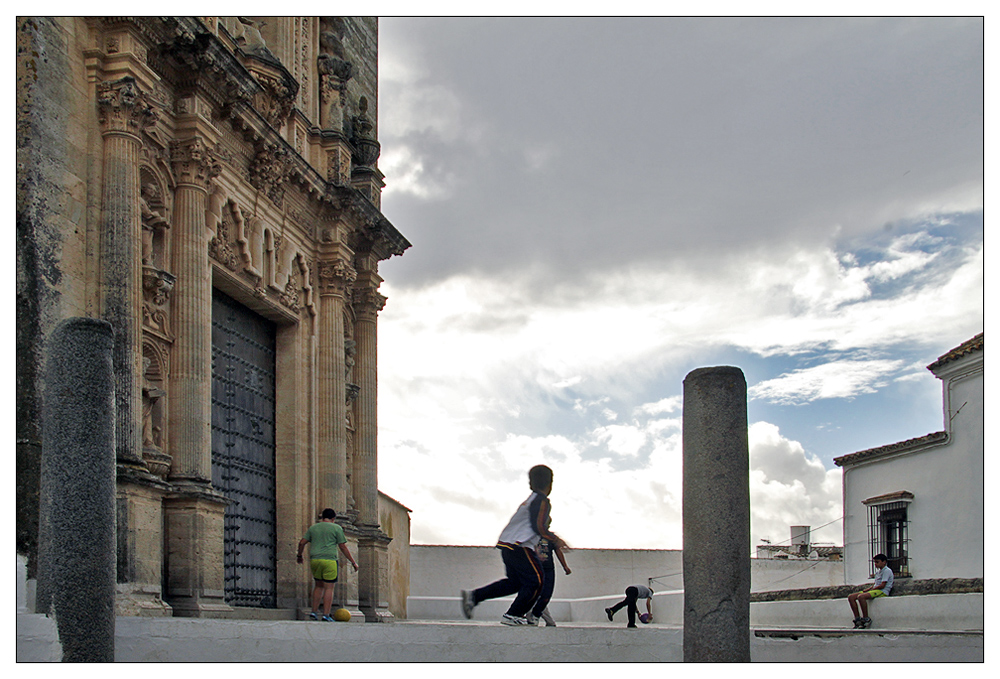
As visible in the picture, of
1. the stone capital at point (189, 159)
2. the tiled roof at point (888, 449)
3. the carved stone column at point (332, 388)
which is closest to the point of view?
the stone capital at point (189, 159)

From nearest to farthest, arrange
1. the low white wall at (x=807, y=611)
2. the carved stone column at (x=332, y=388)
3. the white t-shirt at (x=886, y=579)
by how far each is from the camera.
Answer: the low white wall at (x=807, y=611)
the white t-shirt at (x=886, y=579)
the carved stone column at (x=332, y=388)

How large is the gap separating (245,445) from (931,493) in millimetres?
12381

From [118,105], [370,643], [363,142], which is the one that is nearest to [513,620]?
→ [370,643]

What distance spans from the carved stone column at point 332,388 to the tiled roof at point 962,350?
9596 millimetres

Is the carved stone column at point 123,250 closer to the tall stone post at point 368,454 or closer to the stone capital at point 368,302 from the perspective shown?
the tall stone post at point 368,454

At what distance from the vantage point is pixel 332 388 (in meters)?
16.1

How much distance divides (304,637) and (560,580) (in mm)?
19703

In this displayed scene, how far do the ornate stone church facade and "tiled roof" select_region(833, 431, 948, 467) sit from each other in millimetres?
9690

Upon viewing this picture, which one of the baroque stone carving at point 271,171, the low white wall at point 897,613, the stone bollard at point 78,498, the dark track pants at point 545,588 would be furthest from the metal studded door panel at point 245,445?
the low white wall at point 897,613

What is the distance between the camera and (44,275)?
984cm

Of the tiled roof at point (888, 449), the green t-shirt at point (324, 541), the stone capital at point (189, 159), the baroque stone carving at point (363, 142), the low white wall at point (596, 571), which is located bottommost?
the low white wall at point (596, 571)

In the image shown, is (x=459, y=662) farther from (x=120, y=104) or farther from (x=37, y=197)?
(x=120, y=104)

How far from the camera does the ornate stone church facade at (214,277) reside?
33.8 feet

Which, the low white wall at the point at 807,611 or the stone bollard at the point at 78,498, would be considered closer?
the stone bollard at the point at 78,498
